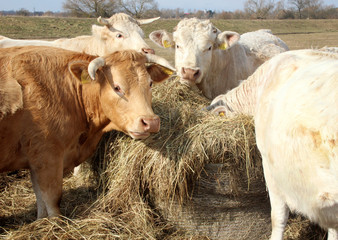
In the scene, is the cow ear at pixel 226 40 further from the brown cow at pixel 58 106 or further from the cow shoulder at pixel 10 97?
the cow shoulder at pixel 10 97

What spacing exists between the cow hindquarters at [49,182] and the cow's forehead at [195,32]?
285 cm

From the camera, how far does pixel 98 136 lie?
384cm

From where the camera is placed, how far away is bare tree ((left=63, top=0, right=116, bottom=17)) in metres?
39.8

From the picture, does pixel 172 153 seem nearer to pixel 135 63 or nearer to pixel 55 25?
pixel 135 63

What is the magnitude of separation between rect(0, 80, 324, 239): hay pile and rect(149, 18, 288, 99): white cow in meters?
1.38

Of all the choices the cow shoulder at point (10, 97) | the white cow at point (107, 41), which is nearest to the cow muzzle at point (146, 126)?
the cow shoulder at point (10, 97)

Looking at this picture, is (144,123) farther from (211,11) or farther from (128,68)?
(211,11)

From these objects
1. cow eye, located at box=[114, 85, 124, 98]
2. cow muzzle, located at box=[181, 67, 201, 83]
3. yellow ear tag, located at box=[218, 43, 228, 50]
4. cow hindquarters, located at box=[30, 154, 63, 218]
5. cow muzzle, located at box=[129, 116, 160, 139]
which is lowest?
cow hindquarters, located at box=[30, 154, 63, 218]

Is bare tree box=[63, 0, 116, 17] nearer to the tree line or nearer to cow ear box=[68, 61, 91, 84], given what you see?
the tree line

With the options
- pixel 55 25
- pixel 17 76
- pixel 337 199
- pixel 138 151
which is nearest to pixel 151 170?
pixel 138 151

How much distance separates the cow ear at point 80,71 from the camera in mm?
3361

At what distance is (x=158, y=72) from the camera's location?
12.7 feet

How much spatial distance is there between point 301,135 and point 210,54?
325cm

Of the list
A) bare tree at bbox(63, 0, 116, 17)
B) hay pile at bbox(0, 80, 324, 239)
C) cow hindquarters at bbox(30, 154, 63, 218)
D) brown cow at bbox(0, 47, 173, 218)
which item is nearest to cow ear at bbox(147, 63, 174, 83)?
brown cow at bbox(0, 47, 173, 218)
